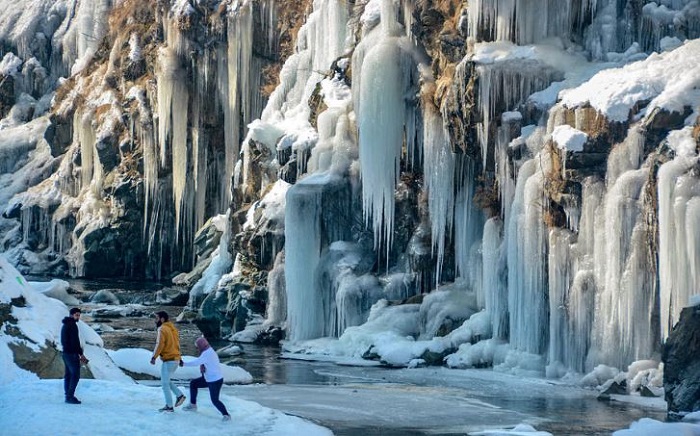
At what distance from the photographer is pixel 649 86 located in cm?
3127

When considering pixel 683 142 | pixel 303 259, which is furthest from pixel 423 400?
pixel 303 259

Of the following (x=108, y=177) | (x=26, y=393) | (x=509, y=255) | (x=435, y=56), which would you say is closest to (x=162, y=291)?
(x=108, y=177)

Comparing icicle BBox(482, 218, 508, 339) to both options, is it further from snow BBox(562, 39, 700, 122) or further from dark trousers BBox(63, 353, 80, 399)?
dark trousers BBox(63, 353, 80, 399)

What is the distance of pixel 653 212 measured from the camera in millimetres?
28750

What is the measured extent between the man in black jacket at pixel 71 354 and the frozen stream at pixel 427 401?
15.6 feet

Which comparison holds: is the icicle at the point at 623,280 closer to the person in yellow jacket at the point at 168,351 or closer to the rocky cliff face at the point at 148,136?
the person in yellow jacket at the point at 168,351

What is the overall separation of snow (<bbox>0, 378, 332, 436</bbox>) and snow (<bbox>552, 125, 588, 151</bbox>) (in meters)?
12.8

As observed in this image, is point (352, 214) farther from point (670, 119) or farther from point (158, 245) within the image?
point (158, 245)

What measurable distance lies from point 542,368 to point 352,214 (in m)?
12.3

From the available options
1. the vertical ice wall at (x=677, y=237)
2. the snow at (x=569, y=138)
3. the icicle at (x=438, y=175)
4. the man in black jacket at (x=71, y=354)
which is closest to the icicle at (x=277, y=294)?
the icicle at (x=438, y=175)

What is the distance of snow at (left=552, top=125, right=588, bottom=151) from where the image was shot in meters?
31.6

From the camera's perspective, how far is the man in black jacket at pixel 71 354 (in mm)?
20031

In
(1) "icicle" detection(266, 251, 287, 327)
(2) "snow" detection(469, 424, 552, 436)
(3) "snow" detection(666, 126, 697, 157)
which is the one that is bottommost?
(2) "snow" detection(469, 424, 552, 436)

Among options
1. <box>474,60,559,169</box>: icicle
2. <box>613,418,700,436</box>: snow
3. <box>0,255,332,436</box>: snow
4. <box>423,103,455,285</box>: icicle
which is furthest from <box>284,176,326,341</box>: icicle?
<box>613,418,700,436</box>: snow
